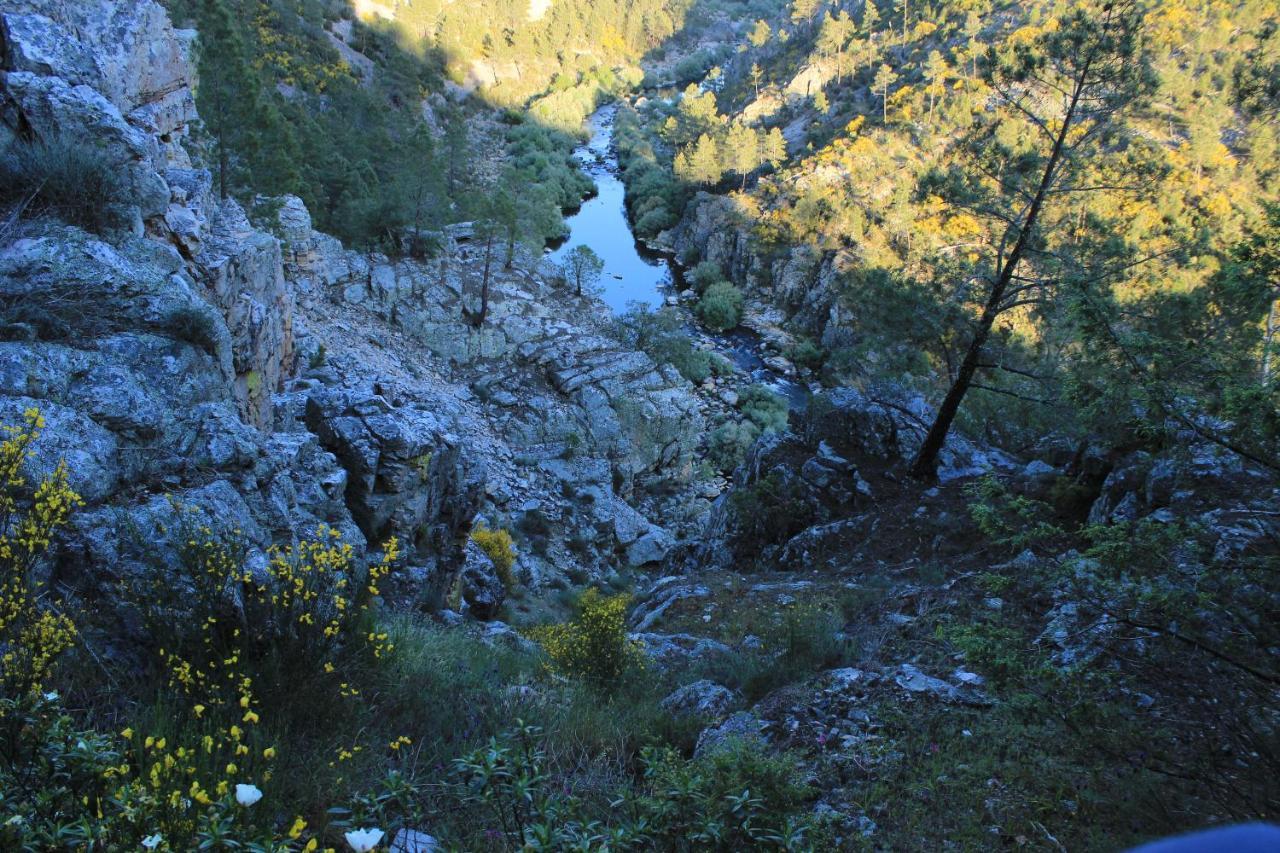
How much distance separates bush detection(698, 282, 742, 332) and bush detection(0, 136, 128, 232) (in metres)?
35.8

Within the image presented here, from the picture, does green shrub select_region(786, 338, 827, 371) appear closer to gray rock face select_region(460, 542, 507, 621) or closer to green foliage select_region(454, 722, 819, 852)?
gray rock face select_region(460, 542, 507, 621)

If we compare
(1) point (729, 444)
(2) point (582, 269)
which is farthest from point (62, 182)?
(2) point (582, 269)

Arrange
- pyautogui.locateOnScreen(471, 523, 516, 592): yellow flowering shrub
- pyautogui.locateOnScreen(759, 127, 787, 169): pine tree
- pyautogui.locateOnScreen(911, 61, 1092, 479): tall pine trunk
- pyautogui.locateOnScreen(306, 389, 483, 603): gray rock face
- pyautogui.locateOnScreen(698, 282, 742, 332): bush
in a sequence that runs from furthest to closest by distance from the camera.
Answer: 1. pyautogui.locateOnScreen(759, 127, 787, 169): pine tree
2. pyautogui.locateOnScreen(698, 282, 742, 332): bush
3. pyautogui.locateOnScreen(471, 523, 516, 592): yellow flowering shrub
4. pyautogui.locateOnScreen(306, 389, 483, 603): gray rock face
5. pyautogui.locateOnScreen(911, 61, 1092, 479): tall pine trunk

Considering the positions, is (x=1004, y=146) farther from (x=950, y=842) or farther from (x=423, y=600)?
(x=423, y=600)

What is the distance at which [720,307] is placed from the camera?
138 ft

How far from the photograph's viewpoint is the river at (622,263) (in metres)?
37.9

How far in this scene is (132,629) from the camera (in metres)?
4.41

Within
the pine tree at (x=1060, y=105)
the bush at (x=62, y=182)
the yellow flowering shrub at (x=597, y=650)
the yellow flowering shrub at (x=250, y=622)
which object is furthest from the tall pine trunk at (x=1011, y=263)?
the bush at (x=62, y=182)

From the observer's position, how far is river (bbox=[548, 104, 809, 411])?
37938 millimetres

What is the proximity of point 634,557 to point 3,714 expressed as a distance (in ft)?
62.5

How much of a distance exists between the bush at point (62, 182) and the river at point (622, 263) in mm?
27818

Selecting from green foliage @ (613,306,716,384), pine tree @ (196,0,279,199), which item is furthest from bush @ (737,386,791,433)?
pine tree @ (196,0,279,199)

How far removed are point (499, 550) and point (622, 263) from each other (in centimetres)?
3513

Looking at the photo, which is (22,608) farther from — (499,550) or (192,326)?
(499,550)
